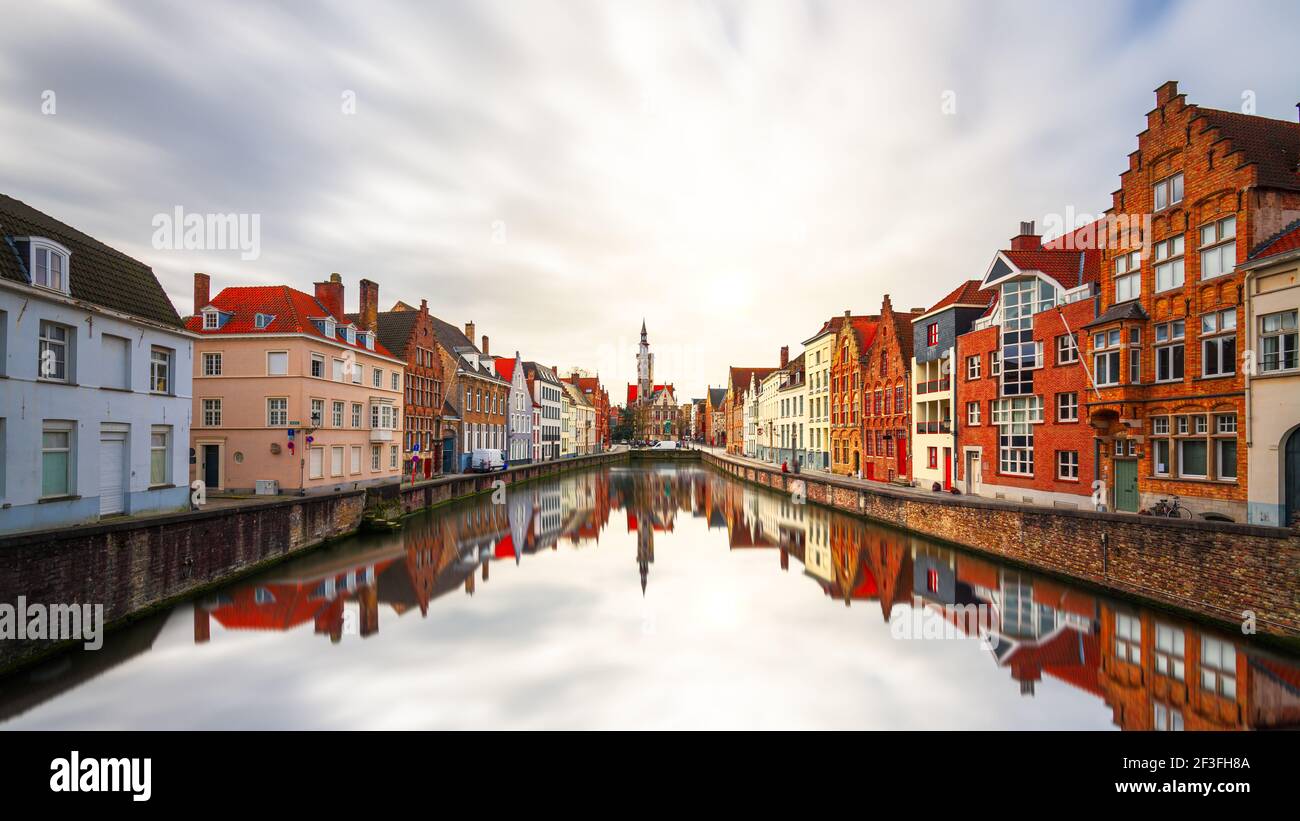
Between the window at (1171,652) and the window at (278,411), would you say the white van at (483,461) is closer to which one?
the window at (278,411)

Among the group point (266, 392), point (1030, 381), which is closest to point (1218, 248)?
point (1030, 381)

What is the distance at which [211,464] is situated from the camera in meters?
24.4

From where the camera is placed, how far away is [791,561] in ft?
69.9

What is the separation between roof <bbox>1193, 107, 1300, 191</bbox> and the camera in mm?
14016

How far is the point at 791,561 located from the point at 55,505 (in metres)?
19.8

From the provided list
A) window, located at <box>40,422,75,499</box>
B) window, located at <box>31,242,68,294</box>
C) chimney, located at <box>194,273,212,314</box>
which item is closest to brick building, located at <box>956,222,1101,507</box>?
window, located at <box>31,242,68,294</box>

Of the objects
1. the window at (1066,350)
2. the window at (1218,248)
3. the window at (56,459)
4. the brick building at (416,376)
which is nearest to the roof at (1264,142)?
the window at (1218,248)

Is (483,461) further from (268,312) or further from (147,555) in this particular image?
(147,555)

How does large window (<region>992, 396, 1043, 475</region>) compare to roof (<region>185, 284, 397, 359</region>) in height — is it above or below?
below

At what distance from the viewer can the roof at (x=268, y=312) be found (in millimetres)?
24547

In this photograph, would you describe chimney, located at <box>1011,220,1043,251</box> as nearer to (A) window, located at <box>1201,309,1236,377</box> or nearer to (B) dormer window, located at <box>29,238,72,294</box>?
(A) window, located at <box>1201,309,1236,377</box>

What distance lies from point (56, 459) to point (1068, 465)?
28293 mm

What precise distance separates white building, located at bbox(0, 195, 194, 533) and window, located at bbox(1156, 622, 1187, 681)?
69.9 feet
